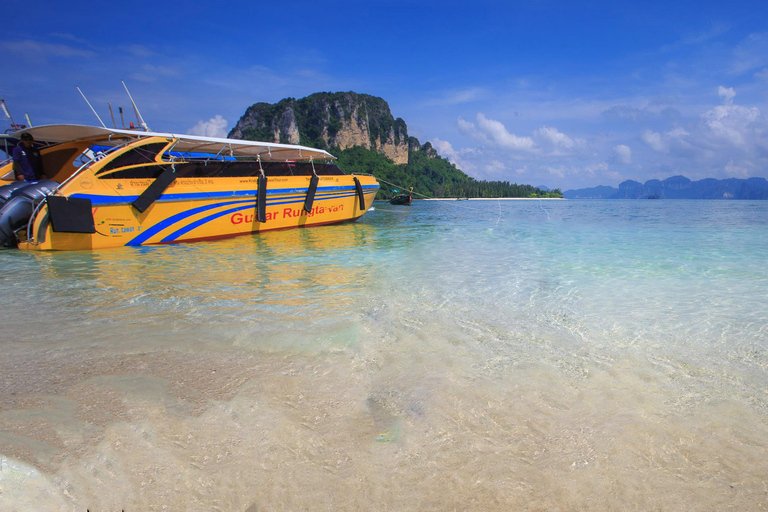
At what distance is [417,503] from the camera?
1.55 meters

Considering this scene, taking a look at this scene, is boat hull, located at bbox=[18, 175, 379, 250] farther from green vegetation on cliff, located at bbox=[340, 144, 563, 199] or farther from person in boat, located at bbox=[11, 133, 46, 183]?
green vegetation on cliff, located at bbox=[340, 144, 563, 199]

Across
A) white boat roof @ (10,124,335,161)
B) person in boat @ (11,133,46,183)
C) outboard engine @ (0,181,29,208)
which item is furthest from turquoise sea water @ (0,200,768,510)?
person in boat @ (11,133,46,183)

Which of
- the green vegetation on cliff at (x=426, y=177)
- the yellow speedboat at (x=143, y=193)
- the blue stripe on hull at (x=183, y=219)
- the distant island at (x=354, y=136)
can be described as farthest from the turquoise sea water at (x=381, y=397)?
the distant island at (x=354, y=136)

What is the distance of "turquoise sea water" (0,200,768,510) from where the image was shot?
1607 mm

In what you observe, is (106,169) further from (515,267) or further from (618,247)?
(618,247)

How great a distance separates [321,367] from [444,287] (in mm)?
2708

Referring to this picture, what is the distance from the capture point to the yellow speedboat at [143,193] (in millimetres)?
7848

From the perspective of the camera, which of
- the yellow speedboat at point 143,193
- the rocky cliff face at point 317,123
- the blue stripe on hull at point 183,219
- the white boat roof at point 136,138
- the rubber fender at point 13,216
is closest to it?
the yellow speedboat at point 143,193

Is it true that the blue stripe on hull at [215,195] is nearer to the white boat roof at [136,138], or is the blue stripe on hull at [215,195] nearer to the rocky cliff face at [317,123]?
the white boat roof at [136,138]

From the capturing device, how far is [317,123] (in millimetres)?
105312

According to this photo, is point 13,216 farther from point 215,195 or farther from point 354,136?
point 354,136

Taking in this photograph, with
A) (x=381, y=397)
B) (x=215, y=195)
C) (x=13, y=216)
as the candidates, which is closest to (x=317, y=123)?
(x=215, y=195)

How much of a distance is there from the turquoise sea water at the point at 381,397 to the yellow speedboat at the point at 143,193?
3475 mm

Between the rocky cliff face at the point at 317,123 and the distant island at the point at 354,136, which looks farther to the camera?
the rocky cliff face at the point at 317,123
